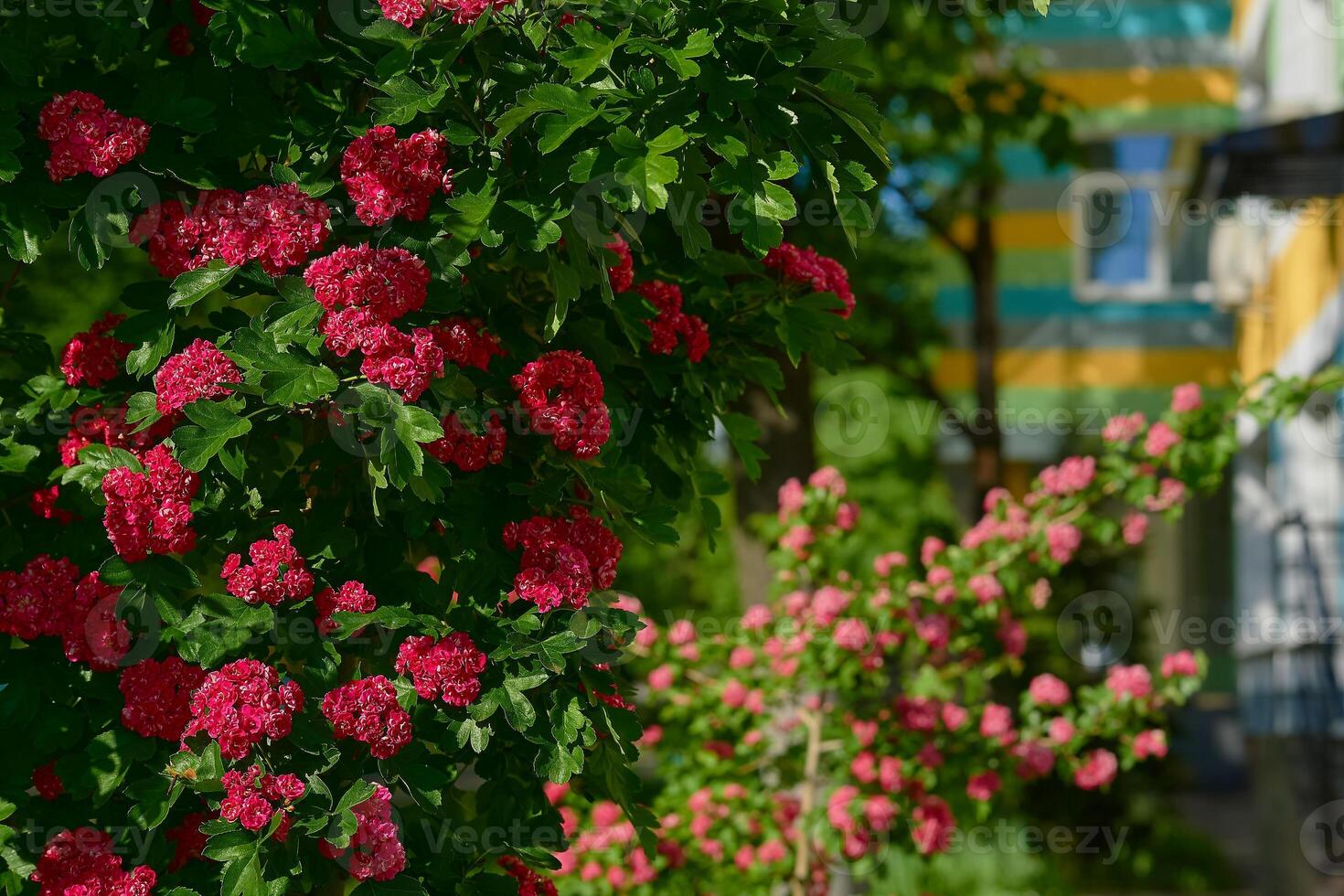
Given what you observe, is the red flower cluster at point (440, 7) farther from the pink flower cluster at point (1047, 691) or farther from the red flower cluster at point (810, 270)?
the pink flower cluster at point (1047, 691)

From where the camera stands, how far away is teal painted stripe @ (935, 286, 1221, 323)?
14695 mm

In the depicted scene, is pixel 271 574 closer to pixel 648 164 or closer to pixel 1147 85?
pixel 648 164

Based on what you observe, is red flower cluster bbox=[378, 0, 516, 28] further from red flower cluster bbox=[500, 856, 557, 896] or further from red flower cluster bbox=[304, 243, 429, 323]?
red flower cluster bbox=[500, 856, 557, 896]

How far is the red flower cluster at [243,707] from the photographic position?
2.71 meters

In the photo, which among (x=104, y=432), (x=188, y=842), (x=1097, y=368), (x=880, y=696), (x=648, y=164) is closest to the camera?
(x=648, y=164)

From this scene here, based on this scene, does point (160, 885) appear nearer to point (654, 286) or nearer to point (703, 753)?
point (654, 286)

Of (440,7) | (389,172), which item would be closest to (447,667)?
(389,172)

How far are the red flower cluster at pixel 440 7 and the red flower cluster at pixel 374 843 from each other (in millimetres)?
1510

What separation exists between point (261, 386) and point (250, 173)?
2.34 ft

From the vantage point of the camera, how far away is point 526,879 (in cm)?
342

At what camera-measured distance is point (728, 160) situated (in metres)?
2.58

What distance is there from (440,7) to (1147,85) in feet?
44.1

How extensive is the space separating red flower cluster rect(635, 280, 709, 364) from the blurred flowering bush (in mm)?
2253

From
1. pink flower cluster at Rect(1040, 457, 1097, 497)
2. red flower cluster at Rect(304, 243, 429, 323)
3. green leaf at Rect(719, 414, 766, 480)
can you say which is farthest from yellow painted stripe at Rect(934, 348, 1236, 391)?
red flower cluster at Rect(304, 243, 429, 323)
